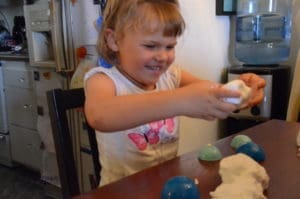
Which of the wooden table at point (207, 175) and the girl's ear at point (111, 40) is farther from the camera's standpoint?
the girl's ear at point (111, 40)

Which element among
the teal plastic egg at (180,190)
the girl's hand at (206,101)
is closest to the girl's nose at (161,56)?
the girl's hand at (206,101)

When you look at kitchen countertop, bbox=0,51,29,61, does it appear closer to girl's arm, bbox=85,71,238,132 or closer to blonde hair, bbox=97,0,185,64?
blonde hair, bbox=97,0,185,64

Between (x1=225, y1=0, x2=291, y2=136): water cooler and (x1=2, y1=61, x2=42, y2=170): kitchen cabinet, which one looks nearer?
(x1=225, y1=0, x2=291, y2=136): water cooler

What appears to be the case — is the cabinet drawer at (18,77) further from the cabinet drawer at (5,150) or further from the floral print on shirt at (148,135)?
the floral print on shirt at (148,135)

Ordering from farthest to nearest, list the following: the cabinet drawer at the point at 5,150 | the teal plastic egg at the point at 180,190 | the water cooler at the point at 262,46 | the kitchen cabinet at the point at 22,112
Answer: the cabinet drawer at the point at 5,150, the kitchen cabinet at the point at 22,112, the water cooler at the point at 262,46, the teal plastic egg at the point at 180,190

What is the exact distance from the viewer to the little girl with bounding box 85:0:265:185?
61 cm

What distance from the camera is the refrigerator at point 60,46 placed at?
5.30ft

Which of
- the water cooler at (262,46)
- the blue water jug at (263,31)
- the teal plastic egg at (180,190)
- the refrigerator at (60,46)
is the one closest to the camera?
the teal plastic egg at (180,190)

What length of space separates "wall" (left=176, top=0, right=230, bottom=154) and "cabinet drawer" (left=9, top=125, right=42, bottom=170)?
3.14 ft

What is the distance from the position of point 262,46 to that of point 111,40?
1.48 meters

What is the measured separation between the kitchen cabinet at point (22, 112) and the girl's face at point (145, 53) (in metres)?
1.32

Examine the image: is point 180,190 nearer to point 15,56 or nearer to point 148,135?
point 148,135

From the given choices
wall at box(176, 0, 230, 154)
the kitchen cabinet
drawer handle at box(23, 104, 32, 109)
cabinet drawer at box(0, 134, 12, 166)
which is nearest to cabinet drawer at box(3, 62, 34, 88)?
the kitchen cabinet

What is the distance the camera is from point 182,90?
1.87ft
